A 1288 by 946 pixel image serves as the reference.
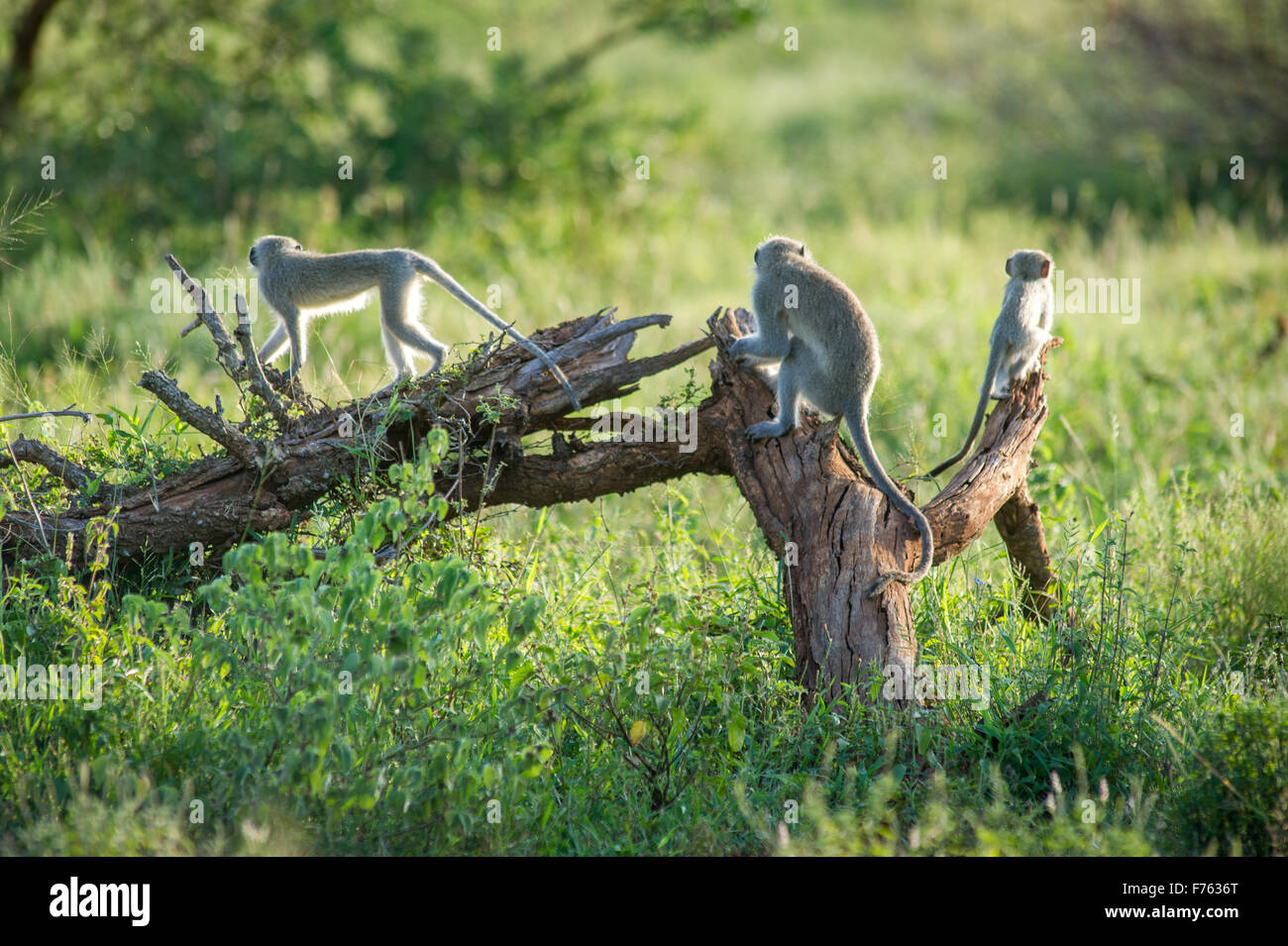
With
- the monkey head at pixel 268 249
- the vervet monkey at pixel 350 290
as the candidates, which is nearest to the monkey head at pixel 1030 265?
the vervet monkey at pixel 350 290

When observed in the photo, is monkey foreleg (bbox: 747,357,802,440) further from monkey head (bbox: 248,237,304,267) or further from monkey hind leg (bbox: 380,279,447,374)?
monkey head (bbox: 248,237,304,267)

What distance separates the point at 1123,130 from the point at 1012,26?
4.42 meters

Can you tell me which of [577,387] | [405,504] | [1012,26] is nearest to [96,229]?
[577,387]

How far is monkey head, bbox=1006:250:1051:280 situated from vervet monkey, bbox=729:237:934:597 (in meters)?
0.88

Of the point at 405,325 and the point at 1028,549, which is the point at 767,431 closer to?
the point at 1028,549

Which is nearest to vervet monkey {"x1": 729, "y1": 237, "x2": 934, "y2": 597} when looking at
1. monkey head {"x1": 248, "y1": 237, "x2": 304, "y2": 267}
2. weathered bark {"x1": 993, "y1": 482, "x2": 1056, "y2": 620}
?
weathered bark {"x1": 993, "y1": 482, "x2": 1056, "y2": 620}

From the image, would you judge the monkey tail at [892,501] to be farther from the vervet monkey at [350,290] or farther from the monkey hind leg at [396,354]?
the monkey hind leg at [396,354]

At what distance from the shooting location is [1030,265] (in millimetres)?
5367

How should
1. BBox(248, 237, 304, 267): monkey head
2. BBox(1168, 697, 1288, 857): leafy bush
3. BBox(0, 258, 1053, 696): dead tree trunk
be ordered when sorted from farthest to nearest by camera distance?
BBox(248, 237, 304, 267): monkey head, BBox(0, 258, 1053, 696): dead tree trunk, BBox(1168, 697, 1288, 857): leafy bush

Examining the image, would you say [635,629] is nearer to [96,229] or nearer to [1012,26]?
[96,229]

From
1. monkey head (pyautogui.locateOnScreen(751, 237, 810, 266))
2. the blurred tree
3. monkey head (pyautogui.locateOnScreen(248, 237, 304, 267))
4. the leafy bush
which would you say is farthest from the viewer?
the blurred tree

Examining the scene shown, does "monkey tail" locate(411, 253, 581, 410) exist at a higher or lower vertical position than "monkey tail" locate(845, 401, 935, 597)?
higher

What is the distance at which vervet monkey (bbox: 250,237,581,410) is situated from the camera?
206 inches

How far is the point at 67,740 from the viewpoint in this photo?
12.4ft
